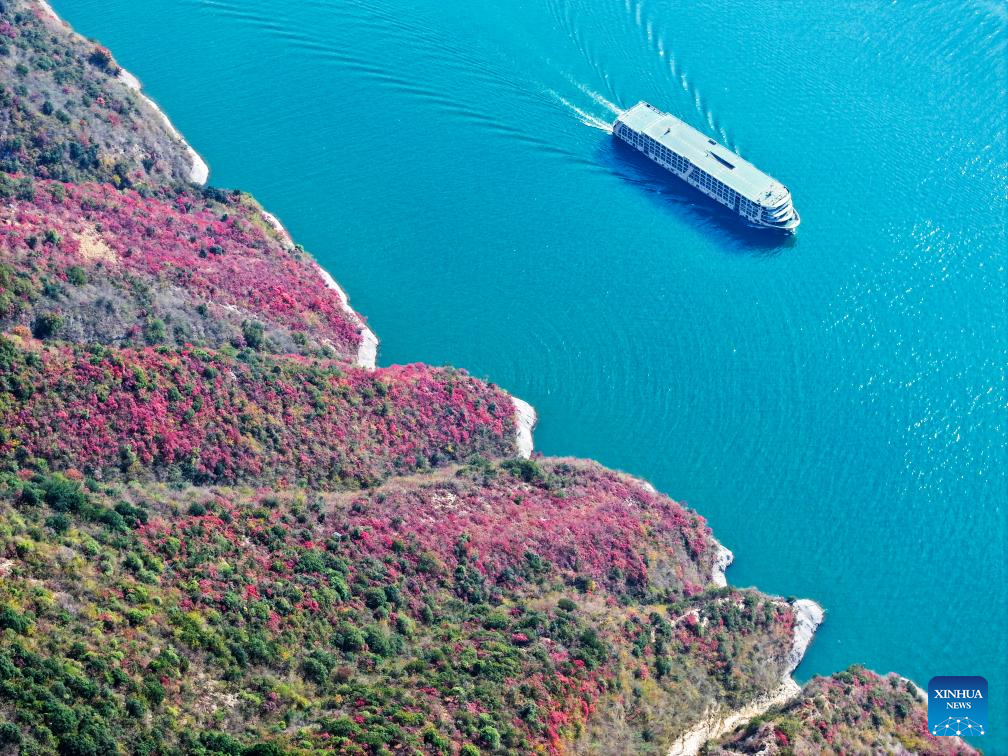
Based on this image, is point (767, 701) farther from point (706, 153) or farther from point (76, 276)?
point (706, 153)

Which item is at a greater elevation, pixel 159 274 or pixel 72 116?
pixel 72 116

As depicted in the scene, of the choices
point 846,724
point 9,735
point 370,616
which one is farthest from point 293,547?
point 846,724

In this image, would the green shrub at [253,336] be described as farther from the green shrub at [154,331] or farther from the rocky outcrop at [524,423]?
the rocky outcrop at [524,423]

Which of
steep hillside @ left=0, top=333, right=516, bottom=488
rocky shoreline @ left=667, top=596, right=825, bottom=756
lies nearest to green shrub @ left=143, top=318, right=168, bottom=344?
steep hillside @ left=0, top=333, right=516, bottom=488

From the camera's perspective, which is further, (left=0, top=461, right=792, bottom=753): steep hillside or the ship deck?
the ship deck

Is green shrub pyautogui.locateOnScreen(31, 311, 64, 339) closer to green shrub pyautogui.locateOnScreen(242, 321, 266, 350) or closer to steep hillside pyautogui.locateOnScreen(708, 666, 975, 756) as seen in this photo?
green shrub pyautogui.locateOnScreen(242, 321, 266, 350)
